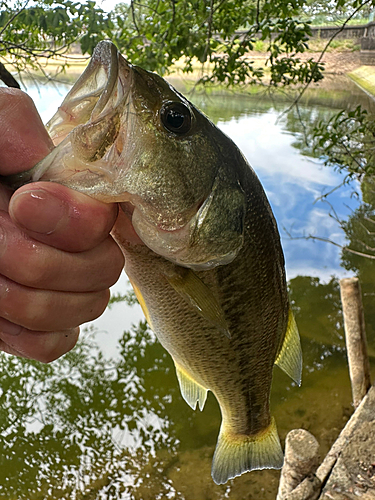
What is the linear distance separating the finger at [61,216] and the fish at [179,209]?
0.03m

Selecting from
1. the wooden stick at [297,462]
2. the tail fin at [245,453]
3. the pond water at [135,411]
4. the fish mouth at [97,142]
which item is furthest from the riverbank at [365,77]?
the fish mouth at [97,142]

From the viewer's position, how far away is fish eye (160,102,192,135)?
872 millimetres

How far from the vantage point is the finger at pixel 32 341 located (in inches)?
34.4

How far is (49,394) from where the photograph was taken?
545 centimetres

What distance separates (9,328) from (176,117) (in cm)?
54

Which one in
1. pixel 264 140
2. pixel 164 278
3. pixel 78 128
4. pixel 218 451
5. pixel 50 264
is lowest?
pixel 264 140

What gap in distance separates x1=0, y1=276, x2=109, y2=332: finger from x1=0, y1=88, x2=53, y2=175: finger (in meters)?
0.22

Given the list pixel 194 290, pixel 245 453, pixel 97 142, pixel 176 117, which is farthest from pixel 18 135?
pixel 245 453

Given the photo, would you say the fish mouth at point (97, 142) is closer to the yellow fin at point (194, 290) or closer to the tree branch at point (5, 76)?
the yellow fin at point (194, 290)

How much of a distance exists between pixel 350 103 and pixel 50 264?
18.5m

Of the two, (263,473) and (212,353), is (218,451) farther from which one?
(263,473)

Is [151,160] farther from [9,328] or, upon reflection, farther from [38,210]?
[9,328]

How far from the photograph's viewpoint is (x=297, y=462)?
2977mm

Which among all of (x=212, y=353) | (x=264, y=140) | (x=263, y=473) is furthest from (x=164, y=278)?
(x=264, y=140)
